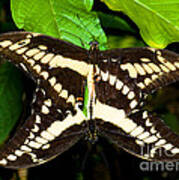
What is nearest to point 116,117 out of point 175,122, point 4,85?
point 4,85

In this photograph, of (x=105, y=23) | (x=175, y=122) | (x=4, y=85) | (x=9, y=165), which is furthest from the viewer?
(x=175, y=122)

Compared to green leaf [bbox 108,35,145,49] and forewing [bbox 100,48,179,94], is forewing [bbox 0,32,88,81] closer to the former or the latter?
forewing [bbox 100,48,179,94]

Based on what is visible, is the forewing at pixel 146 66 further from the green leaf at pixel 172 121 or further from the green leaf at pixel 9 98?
the green leaf at pixel 172 121

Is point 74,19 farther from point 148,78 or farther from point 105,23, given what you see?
point 105,23

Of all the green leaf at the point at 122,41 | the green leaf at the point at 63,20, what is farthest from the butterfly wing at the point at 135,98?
the green leaf at the point at 122,41

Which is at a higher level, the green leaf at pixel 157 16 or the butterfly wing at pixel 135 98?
the green leaf at pixel 157 16
